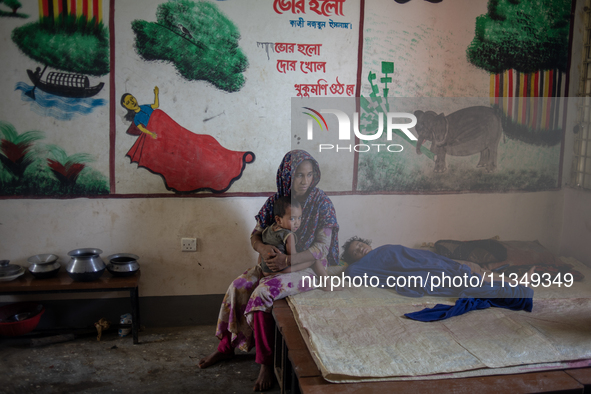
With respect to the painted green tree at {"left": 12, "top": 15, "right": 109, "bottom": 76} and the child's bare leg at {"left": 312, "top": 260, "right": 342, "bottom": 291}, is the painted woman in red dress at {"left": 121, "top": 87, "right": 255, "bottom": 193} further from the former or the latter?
the child's bare leg at {"left": 312, "top": 260, "right": 342, "bottom": 291}

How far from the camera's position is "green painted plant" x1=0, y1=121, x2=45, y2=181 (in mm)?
2652

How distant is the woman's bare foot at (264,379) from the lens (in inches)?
88.3

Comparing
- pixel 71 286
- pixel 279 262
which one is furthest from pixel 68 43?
pixel 279 262

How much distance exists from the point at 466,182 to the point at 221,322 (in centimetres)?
199

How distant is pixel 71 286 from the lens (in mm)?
2572

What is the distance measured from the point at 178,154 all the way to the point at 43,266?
105 centimetres

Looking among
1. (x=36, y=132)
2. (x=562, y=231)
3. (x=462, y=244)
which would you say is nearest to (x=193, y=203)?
(x=36, y=132)

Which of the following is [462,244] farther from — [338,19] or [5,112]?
[5,112]

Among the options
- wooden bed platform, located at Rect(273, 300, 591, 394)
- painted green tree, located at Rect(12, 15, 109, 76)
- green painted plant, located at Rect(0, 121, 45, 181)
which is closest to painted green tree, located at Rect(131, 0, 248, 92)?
painted green tree, located at Rect(12, 15, 109, 76)

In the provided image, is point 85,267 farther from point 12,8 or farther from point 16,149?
point 12,8

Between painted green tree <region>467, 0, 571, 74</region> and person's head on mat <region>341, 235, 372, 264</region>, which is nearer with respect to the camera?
person's head on mat <region>341, 235, 372, 264</region>

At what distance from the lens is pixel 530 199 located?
3.22 m

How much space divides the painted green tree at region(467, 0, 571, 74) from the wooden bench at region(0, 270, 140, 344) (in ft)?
8.95

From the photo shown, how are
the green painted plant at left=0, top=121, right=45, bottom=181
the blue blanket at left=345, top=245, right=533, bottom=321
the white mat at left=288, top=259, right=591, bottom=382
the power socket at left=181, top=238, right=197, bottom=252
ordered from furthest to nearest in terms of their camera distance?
1. the power socket at left=181, top=238, right=197, bottom=252
2. the green painted plant at left=0, top=121, right=45, bottom=181
3. the blue blanket at left=345, top=245, right=533, bottom=321
4. the white mat at left=288, top=259, right=591, bottom=382
